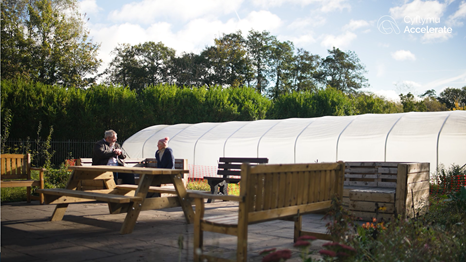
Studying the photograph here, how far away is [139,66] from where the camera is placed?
3897 cm

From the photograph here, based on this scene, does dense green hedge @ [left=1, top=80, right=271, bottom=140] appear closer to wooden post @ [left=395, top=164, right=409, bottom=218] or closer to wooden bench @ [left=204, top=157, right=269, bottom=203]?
wooden bench @ [left=204, top=157, right=269, bottom=203]

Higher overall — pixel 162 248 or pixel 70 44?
pixel 70 44

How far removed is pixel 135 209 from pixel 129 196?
0.20 m

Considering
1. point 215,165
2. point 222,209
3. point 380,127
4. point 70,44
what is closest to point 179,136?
point 215,165

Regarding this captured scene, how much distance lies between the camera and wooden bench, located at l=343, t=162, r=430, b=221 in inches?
234

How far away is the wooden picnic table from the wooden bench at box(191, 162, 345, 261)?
1795 mm

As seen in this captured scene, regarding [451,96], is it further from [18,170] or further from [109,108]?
[18,170]

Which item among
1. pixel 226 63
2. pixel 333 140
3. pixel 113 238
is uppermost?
pixel 226 63

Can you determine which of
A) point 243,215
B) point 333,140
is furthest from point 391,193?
point 333,140

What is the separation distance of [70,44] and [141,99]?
9.62 m

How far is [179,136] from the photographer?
1762cm

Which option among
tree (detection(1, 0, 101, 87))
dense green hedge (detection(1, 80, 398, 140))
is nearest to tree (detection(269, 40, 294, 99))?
dense green hedge (detection(1, 80, 398, 140))

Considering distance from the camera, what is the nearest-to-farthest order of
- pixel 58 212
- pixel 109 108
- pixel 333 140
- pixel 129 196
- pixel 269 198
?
pixel 269 198 → pixel 129 196 → pixel 58 212 → pixel 333 140 → pixel 109 108

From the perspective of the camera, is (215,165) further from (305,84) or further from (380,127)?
(305,84)
